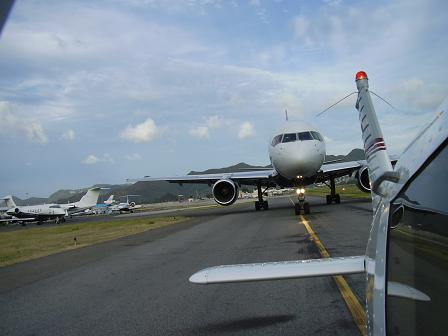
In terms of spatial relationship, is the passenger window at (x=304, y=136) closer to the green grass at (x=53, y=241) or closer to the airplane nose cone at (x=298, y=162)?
the airplane nose cone at (x=298, y=162)

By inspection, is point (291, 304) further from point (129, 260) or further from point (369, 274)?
point (129, 260)

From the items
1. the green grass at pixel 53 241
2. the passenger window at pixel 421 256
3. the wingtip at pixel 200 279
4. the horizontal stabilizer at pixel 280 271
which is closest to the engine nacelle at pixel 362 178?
the green grass at pixel 53 241

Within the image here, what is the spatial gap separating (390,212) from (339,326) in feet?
8.96

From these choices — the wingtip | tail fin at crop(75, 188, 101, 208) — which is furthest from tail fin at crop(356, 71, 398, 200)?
tail fin at crop(75, 188, 101, 208)

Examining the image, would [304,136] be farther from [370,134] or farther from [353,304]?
[370,134]

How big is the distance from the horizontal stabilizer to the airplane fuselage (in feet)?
55.0

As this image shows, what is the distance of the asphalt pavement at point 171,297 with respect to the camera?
547 centimetres

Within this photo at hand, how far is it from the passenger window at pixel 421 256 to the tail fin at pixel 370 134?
138 centimetres

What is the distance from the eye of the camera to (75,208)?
5866 cm

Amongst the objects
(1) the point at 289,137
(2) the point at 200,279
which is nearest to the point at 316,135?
(1) the point at 289,137

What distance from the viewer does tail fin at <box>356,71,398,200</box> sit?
165 inches

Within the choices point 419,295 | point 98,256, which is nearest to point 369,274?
point 419,295

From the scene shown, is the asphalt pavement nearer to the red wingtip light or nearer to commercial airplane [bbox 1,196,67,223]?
the red wingtip light

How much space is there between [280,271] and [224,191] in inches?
874
